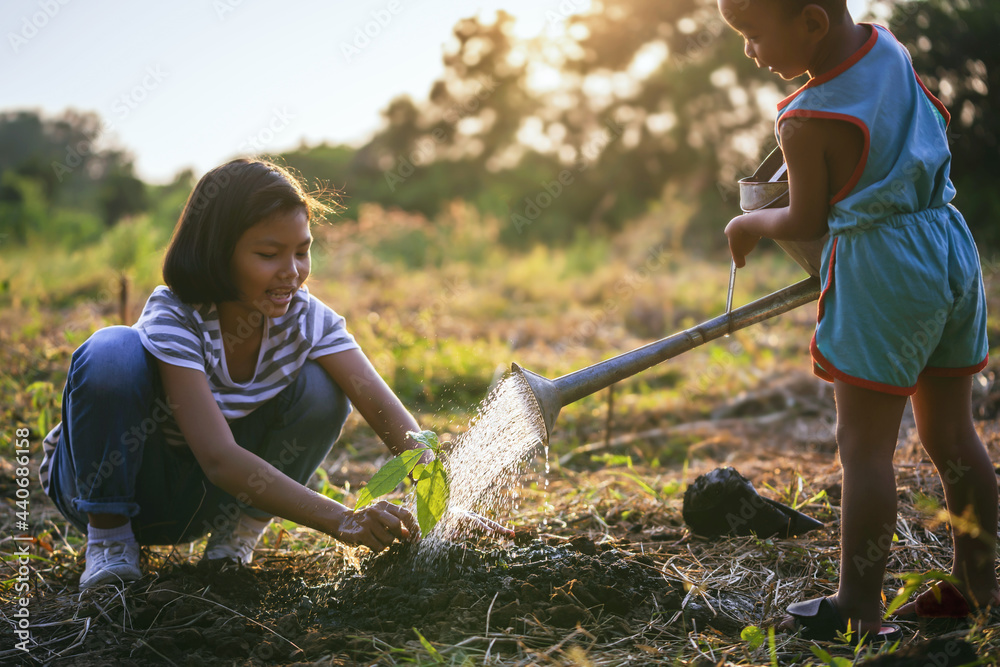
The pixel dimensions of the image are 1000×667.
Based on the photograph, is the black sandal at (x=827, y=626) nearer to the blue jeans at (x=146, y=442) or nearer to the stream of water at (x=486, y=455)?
the stream of water at (x=486, y=455)

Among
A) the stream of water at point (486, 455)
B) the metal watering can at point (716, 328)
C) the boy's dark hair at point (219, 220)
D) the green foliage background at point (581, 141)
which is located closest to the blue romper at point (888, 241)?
the metal watering can at point (716, 328)

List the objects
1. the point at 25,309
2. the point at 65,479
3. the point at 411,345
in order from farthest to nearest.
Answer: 1. the point at 25,309
2. the point at 411,345
3. the point at 65,479

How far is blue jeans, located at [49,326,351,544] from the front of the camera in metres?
1.89

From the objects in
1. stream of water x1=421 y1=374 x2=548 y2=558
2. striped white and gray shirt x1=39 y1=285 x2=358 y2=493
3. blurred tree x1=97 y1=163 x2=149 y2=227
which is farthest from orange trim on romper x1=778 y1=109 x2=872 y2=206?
blurred tree x1=97 y1=163 x2=149 y2=227

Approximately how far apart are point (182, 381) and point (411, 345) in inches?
126

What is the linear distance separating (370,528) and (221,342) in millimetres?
727

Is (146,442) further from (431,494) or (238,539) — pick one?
(431,494)

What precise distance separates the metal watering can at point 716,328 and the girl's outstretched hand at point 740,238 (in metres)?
0.07

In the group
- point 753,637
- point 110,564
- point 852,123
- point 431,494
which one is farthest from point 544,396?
point 110,564

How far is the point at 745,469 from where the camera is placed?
293 centimetres

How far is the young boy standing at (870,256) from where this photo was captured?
57.8 inches

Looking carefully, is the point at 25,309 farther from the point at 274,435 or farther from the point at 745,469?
the point at 745,469

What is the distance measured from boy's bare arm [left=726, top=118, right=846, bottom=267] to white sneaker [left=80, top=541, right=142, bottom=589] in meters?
1.89

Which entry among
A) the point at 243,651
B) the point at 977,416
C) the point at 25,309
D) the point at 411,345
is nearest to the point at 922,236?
the point at 243,651
